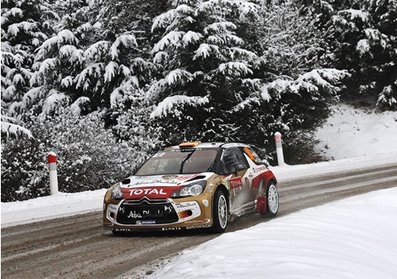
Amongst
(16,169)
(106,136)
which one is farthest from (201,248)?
(106,136)

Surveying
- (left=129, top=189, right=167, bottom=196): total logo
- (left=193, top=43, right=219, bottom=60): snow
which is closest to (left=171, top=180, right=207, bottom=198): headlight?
(left=129, top=189, right=167, bottom=196): total logo

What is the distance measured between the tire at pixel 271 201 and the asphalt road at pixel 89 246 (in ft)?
0.59

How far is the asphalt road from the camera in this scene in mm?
6148

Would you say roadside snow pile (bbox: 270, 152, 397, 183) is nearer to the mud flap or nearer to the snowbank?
the snowbank

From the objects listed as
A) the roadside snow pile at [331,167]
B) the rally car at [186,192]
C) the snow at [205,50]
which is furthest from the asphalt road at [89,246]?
the snow at [205,50]

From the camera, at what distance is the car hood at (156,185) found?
794cm

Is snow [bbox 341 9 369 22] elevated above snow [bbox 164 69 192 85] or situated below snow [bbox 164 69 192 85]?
above

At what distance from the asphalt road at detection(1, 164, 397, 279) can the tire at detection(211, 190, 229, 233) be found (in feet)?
0.57

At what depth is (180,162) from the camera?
29.7 feet

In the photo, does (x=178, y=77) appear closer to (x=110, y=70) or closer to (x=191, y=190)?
(x=110, y=70)

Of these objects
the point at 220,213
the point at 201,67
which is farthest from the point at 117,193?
the point at 201,67

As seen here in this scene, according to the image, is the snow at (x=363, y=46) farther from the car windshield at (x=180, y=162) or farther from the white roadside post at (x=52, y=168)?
the car windshield at (x=180, y=162)

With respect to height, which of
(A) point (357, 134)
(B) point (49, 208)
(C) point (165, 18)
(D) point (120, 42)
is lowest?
(B) point (49, 208)

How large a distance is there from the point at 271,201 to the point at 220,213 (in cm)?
203
